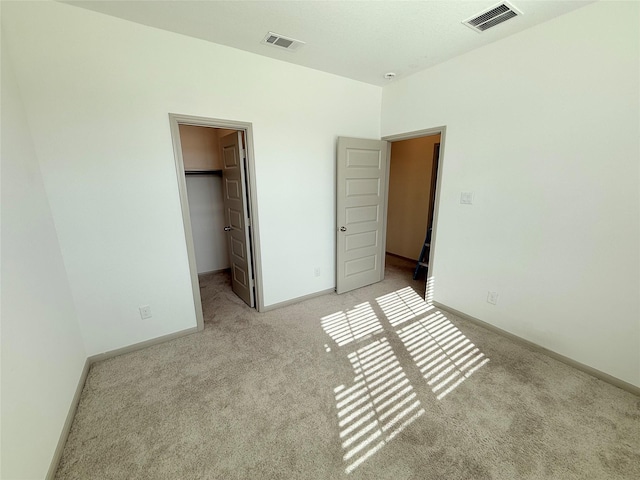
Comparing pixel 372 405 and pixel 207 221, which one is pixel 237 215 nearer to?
pixel 207 221

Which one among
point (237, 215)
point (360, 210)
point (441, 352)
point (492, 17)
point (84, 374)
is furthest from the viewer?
point (360, 210)

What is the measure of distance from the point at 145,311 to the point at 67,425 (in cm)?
91

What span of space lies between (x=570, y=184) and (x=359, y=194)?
197 centimetres

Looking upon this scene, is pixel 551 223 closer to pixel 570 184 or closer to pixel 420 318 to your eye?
pixel 570 184

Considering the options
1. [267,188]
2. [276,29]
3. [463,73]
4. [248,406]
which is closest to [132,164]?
[267,188]

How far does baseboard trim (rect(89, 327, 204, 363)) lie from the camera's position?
89.0 inches

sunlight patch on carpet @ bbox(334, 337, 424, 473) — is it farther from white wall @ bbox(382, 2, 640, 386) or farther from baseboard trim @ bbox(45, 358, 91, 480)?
baseboard trim @ bbox(45, 358, 91, 480)

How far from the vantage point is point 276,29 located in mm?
2068

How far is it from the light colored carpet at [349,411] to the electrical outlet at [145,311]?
1.06ft

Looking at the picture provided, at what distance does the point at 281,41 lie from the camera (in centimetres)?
225

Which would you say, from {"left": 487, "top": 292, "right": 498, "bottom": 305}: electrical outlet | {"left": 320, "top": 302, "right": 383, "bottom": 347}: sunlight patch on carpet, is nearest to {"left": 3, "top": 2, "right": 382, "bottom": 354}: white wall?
{"left": 320, "top": 302, "right": 383, "bottom": 347}: sunlight patch on carpet

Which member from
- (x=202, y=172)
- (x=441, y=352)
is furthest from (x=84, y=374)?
(x=441, y=352)

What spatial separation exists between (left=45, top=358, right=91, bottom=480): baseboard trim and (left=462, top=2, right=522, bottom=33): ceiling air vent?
384 centimetres

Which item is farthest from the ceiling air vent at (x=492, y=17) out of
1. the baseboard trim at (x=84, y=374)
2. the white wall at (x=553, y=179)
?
the baseboard trim at (x=84, y=374)
